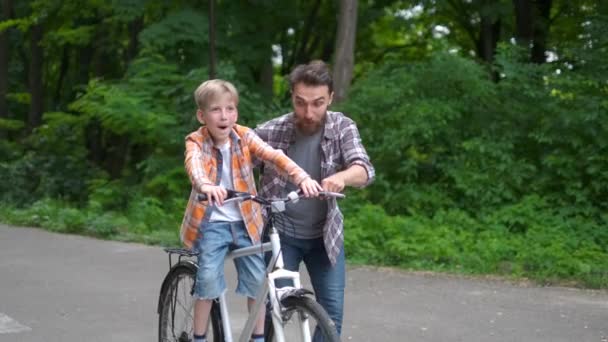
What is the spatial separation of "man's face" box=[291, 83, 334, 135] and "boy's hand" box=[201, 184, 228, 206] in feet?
1.77

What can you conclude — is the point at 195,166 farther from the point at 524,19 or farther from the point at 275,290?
the point at 524,19

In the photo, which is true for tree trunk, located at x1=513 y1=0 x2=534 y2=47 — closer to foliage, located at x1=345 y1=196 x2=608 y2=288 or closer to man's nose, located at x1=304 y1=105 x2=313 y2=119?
foliage, located at x1=345 y1=196 x2=608 y2=288

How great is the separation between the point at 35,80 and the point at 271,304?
76.5ft

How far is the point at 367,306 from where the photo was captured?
7.22 meters

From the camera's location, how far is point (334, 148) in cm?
428

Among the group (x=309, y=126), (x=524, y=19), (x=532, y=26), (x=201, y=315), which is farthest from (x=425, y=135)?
(x=309, y=126)

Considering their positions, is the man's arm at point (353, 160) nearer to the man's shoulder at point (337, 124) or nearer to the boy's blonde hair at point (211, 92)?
the man's shoulder at point (337, 124)

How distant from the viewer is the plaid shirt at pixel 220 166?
427 cm

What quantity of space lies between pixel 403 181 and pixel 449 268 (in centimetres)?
371

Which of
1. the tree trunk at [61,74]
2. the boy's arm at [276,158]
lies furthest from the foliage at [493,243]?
the tree trunk at [61,74]

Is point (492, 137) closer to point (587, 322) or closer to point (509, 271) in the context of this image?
point (509, 271)

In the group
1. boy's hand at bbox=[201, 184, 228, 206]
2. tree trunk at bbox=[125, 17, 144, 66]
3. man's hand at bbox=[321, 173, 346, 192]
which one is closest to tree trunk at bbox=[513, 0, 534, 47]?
tree trunk at bbox=[125, 17, 144, 66]

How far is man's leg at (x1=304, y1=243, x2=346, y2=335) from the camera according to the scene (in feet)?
14.4

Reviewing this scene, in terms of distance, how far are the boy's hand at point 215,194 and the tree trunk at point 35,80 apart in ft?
73.8
